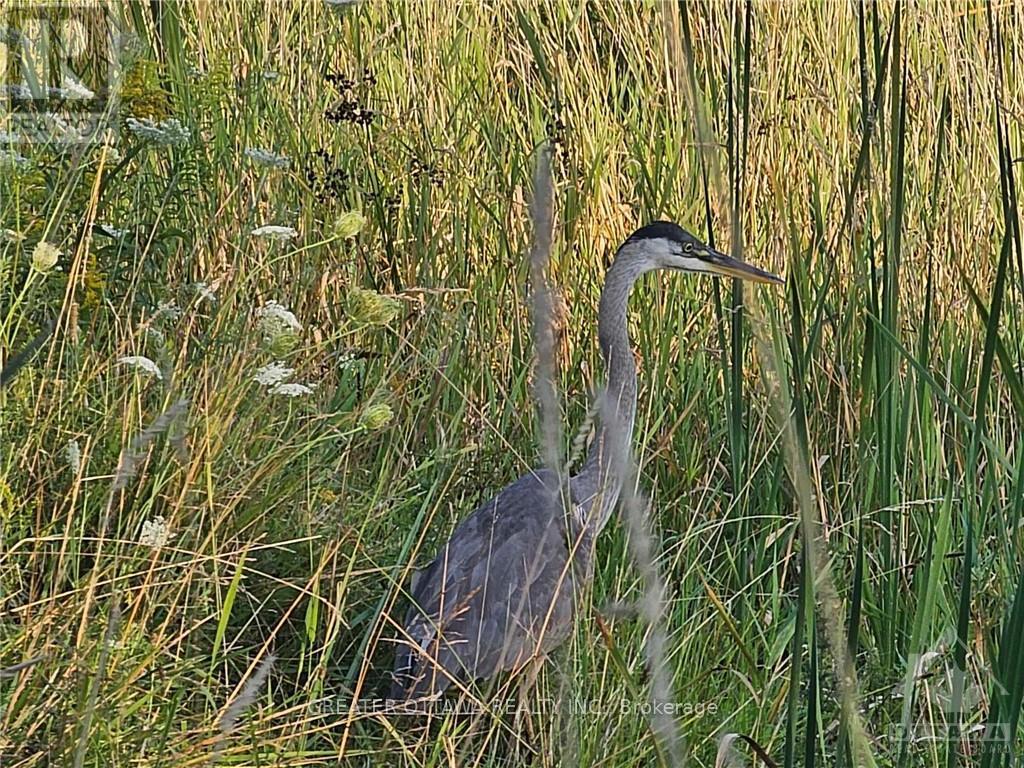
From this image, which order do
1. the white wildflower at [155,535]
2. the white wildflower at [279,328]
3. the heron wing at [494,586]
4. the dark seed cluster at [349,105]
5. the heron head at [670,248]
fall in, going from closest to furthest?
the white wildflower at [155,535] < the white wildflower at [279,328] < the heron wing at [494,586] < the heron head at [670,248] < the dark seed cluster at [349,105]

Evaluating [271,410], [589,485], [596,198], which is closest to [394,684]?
[271,410]

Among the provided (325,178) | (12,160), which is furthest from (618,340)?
(12,160)

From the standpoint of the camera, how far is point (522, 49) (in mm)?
3477

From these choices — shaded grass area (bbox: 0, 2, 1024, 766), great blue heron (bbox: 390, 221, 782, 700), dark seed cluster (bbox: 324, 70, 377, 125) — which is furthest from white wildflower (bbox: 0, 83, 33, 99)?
great blue heron (bbox: 390, 221, 782, 700)

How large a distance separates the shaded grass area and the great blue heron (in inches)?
3.1

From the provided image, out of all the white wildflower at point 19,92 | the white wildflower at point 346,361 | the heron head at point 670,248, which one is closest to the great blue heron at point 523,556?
the heron head at point 670,248

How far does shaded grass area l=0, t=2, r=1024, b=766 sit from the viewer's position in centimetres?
187

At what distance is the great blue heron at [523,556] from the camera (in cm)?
239

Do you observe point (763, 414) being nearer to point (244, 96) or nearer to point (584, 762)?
point (584, 762)

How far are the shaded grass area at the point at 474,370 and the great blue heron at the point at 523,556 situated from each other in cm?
8

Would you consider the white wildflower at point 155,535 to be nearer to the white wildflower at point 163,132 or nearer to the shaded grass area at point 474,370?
the shaded grass area at point 474,370

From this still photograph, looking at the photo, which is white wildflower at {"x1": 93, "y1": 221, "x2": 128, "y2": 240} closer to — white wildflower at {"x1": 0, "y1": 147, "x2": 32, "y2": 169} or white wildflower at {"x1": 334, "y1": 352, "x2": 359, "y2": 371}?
white wildflower at {"x1": 0, "y1": 147, "x2": 32, "y2": 169}

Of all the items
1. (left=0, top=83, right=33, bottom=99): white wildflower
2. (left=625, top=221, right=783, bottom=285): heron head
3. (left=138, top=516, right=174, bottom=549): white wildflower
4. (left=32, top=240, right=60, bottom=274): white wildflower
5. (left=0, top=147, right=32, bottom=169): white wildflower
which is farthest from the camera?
(left=625, top=221, right=783, bottom=285): heron head

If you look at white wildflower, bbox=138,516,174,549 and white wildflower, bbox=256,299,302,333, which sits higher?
white wildflower, bbox=256,299,302,333
